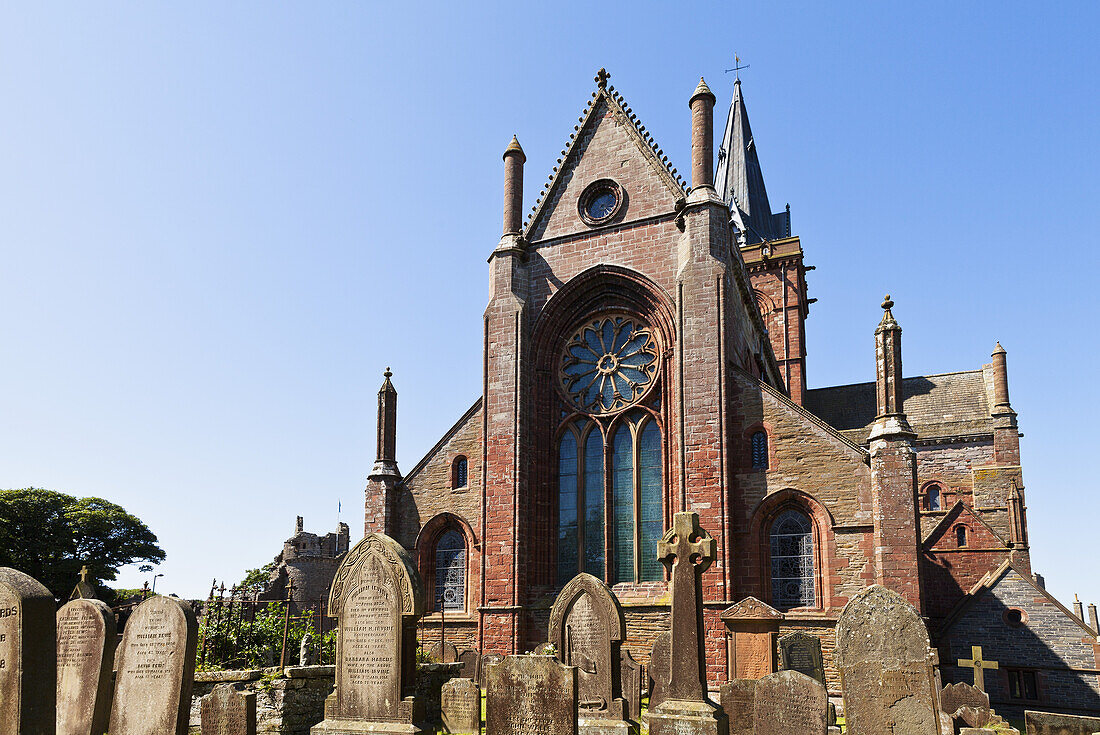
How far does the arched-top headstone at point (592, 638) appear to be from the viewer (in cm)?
1202

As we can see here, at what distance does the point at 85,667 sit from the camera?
9.38 meters

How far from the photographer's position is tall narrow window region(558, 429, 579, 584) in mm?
21391

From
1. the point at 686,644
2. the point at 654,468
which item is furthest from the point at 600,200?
the point at 686,644

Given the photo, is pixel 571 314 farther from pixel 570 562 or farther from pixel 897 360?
pixel 897 360

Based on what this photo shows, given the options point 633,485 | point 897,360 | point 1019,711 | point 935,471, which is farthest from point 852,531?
point 935,471

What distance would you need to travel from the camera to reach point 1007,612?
2112 centimetres

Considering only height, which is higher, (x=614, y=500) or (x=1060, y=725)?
(x=614, y=500)

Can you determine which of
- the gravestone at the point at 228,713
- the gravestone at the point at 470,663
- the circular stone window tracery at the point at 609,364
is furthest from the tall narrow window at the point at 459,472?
the gravestone at the point at 228,713

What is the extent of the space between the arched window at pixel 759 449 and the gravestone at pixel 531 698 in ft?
37.8

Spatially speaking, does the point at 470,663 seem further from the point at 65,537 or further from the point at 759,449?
the point at 65,537

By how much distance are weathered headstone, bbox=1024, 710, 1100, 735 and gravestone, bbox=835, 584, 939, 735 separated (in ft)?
15.7

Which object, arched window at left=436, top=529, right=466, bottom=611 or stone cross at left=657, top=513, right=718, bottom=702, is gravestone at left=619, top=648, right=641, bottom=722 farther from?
arched window at left=436, top=529, right=466, bottom=611

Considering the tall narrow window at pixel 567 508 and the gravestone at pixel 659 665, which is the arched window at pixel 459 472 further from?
the gravestone at pixel 659 665

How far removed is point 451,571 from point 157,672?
1344cm
